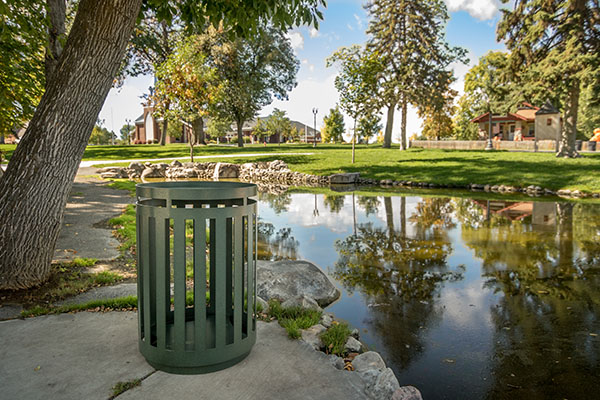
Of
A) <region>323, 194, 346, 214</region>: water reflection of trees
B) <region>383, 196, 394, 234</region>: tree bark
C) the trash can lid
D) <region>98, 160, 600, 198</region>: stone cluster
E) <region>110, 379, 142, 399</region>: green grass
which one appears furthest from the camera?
<region>98, 160, 600, 198</region>: stone cluster

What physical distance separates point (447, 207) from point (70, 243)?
10336 millimetres

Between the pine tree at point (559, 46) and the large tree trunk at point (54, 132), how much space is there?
24943 millimetres

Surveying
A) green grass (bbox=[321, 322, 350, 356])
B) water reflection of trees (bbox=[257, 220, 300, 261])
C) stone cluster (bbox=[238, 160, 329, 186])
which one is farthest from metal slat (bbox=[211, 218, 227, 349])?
stone cluster (bbox=[238, 160, 329, 186])

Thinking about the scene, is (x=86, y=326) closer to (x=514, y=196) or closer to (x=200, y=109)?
(x=514, y=196)

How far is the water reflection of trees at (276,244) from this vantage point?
286 inches

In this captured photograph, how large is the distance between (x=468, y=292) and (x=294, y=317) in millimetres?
2674

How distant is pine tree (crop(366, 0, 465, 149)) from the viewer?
36.9 m

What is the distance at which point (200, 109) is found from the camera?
21312 millimetres

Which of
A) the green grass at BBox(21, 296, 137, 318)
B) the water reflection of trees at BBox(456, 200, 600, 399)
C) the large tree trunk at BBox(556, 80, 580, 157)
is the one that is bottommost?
the water reflection of trees at BBox(456, 200, 600, 399)

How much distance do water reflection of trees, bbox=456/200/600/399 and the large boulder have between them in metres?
1.92

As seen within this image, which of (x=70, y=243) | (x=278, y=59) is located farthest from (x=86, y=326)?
(x=278, y=59)

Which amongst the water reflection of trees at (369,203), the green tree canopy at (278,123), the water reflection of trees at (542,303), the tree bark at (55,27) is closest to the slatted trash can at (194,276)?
the water reflection of trees at (542,303)

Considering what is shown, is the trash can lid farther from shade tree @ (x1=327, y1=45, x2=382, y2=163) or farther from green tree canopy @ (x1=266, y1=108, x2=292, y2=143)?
green tree canopy @ (x1=266, y1=108, x2=292, y2=143)

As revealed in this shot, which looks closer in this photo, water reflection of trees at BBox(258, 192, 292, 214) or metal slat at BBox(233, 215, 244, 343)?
metal slat at BBox(233, 215, 244, 343)
